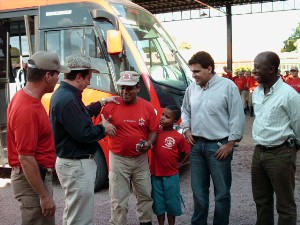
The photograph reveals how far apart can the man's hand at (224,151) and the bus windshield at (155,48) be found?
223cm

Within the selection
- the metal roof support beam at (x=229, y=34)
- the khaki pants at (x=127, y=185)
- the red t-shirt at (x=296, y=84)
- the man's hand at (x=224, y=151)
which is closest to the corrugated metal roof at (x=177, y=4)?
the metal roof support beam at (x=229, y=34)

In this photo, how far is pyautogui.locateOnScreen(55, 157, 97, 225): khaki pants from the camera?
3168 millimetres

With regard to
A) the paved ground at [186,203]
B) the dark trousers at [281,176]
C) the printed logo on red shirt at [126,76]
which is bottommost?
the paved ground at [186,203]

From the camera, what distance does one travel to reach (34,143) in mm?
2629

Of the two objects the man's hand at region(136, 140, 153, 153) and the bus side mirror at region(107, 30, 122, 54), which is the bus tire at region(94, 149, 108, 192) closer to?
the bus side mirror at region(107, 30, 122, 54)

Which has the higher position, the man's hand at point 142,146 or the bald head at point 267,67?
the bald head at point 267,67

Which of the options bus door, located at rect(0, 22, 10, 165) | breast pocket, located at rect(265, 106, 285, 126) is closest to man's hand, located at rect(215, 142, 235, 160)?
breast pocket, located at rect(265, 106, 285, 126)

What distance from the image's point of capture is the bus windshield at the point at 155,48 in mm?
5910

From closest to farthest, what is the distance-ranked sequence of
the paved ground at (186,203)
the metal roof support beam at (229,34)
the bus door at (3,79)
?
the paved ground at (186,203) → the bus door at (3,79) → the metal roof support beam at (229,34)

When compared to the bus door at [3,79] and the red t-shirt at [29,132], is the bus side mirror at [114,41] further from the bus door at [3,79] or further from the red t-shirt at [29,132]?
the red t-shirt at [29,132]

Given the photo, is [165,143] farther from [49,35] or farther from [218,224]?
[49,35]

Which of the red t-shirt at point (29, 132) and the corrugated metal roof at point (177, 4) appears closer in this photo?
the red t-shirt at point (29, 132)

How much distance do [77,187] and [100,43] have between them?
9.74 feet

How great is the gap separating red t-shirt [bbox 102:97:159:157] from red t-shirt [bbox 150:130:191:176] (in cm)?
29
